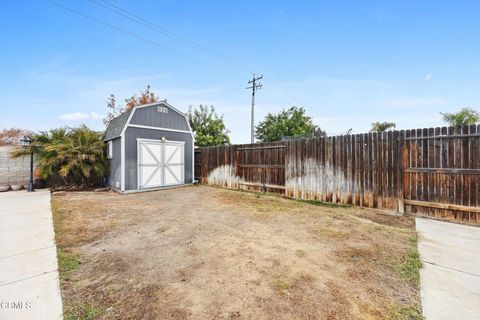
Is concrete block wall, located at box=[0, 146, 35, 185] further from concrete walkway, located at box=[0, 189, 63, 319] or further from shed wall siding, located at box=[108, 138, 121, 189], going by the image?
concrete walkway, located at box=[0, 189, 63, 319]

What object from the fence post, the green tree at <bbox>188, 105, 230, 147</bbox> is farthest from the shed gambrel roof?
the green tree at <bbox>188, 105, 230, 147</bbox>

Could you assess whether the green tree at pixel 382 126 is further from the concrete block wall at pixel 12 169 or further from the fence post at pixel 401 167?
the concrete block wall at pixel 12 169

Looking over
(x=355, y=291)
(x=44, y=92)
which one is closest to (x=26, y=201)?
(x=44, y=92)

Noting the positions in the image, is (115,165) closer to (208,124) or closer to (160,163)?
(160,163)

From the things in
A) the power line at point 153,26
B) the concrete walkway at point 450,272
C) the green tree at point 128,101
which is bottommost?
the concrete walkway at point 450,272

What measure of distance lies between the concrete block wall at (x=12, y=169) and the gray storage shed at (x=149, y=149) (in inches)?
137

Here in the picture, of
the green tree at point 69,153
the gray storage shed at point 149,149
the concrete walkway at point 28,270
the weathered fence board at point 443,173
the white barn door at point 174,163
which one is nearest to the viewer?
the concrete walkway at point 28,270

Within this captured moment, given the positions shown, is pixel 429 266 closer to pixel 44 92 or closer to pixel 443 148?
pixel 443 148

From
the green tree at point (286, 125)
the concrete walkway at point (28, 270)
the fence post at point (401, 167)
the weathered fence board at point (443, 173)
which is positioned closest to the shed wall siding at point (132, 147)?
the concrete walkway at point (28, 270)

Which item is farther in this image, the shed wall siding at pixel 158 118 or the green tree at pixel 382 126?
the green tree at pixel 382 126

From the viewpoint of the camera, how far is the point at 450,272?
7.75 ft

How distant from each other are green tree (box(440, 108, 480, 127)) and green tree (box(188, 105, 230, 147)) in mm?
15495

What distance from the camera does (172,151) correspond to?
9711 millimetres

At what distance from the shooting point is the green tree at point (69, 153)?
8.20 m
